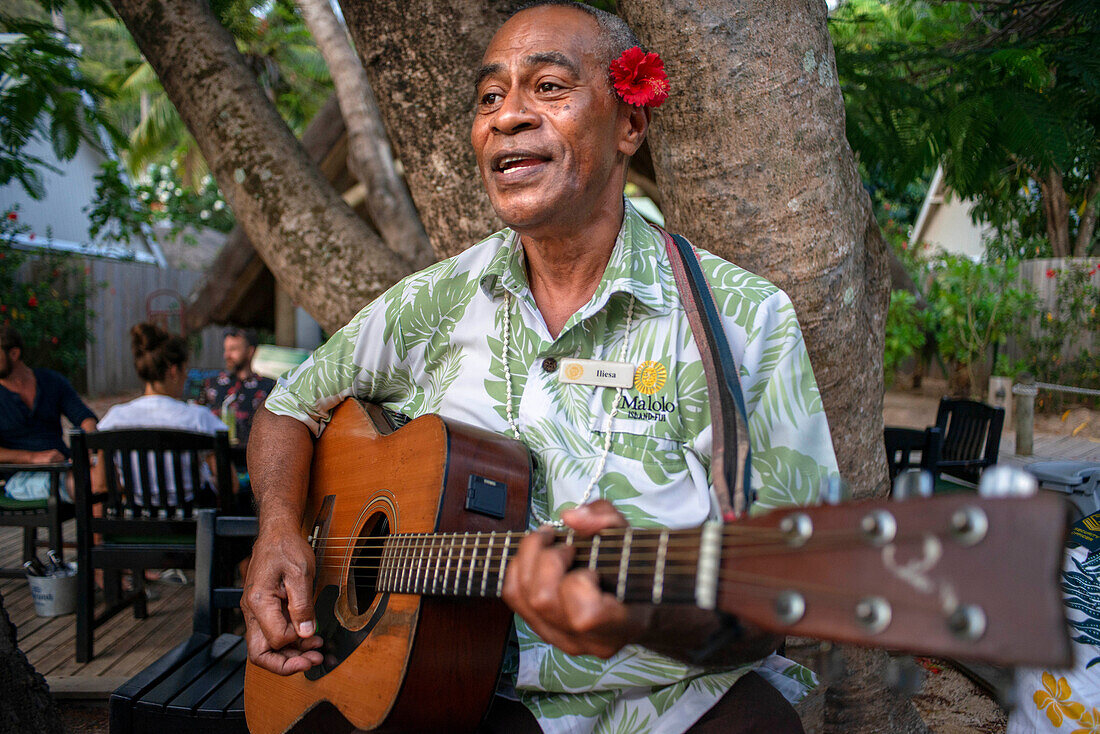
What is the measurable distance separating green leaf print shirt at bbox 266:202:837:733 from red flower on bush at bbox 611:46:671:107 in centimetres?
29

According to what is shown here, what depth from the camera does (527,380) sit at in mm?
1773

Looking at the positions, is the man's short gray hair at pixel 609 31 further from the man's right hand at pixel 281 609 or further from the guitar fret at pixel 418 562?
the man's right hand at pixel 281 609

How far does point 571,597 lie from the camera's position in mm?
1109

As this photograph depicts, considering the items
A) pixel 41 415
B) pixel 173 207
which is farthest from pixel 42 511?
pixel 173 207

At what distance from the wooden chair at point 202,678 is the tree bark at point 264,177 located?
0.95 m

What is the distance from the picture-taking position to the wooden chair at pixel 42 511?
447cm

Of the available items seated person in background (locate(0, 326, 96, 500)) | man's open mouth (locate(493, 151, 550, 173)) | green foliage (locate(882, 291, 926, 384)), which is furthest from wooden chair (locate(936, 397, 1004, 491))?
green foliage (locate(882, 291, 926, 384))

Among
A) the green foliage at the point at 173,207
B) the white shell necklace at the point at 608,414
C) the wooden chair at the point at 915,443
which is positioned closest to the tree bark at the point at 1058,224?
the wooden chair at the point at 915,443

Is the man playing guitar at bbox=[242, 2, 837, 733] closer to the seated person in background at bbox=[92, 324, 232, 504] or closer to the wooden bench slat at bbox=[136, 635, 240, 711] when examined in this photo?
the wooden bench slat at bbox=[136, 635, 240, 711]

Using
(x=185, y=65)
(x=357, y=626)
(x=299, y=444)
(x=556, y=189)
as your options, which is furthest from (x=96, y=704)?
(x=556, y=189)

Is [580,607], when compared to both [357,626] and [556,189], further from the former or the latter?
[556,189]

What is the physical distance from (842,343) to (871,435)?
0.38 meters

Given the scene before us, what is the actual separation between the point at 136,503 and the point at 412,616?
330 centimetres

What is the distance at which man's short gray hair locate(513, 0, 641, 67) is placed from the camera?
174 cm
